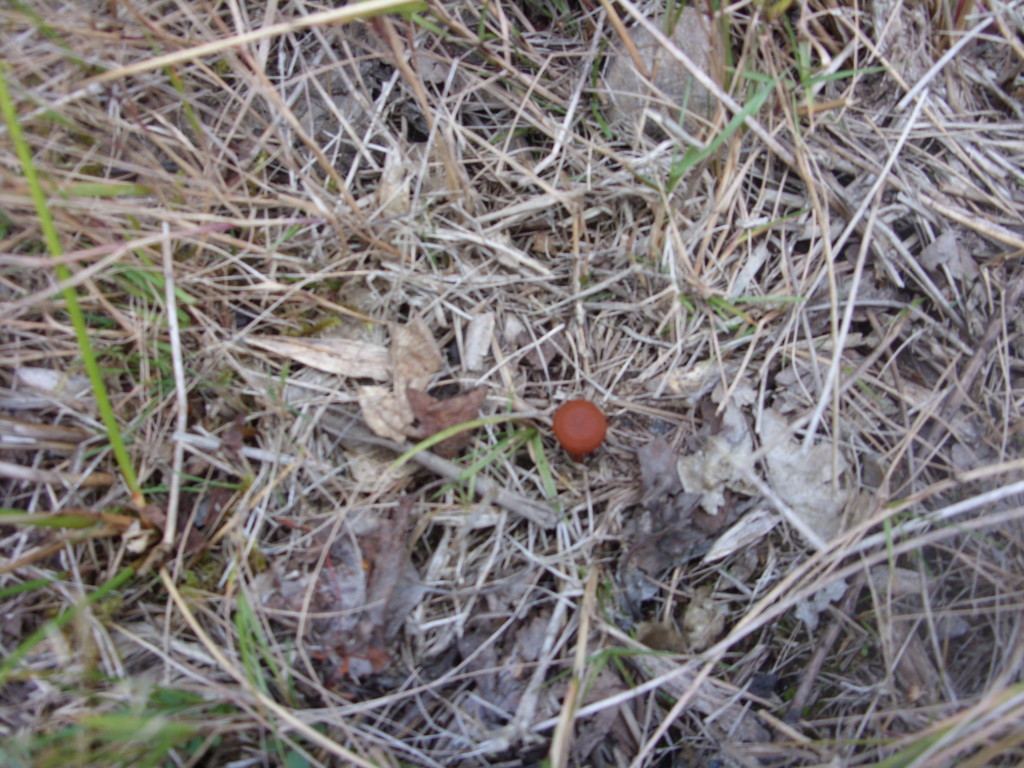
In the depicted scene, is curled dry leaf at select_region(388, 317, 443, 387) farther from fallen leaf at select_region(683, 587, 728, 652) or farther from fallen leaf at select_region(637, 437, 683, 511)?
→ fallen leaf at select_region(683, 587, 728, 652)

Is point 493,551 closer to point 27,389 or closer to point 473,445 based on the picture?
point 473,445

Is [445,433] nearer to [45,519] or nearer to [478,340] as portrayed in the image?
[478,340]

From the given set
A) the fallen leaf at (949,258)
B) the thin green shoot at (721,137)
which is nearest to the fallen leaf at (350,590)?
the thin green shoot at (721,137)

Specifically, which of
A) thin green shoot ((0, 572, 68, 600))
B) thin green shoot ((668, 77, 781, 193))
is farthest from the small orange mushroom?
thin green shoot ((0, 572, 68, 600))

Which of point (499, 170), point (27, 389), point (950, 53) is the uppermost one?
point (950, 53)

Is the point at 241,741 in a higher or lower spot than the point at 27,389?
lower

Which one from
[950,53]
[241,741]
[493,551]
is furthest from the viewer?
[950,53]

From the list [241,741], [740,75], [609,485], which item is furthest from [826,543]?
[241,741]

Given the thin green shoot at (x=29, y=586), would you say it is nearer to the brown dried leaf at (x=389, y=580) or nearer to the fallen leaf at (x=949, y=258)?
the brown dried leaf at (x=389, y=580)
